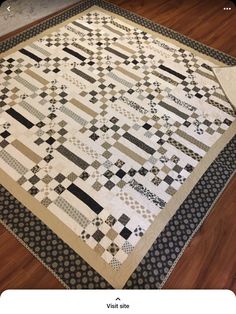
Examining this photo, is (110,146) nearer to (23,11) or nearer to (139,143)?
(139,143)

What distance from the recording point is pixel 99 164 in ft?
4.72

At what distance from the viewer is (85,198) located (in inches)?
52.2

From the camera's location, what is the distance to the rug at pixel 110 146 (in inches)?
47.3

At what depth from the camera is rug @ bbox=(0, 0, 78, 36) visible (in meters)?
2.14

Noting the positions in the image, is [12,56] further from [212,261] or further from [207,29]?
[212,261]

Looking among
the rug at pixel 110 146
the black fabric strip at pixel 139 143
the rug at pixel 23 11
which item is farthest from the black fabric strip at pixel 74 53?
the black fabric strip at pixel 139 143

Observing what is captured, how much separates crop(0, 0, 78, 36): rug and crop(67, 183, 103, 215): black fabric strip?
1312 millimetres

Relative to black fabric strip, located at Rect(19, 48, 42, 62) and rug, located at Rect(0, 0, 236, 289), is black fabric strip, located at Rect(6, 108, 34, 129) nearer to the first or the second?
rug, located at Rect(0, 0, 236, 289)

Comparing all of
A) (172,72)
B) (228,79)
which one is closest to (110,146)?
(172,72)

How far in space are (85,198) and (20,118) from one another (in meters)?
0.59

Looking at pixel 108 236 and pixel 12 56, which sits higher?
pixel 12 56

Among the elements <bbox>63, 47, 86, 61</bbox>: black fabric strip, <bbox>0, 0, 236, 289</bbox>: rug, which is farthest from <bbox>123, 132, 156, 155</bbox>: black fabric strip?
<bbox>63, 47, 86, 61</bbox>: black fabric strip
